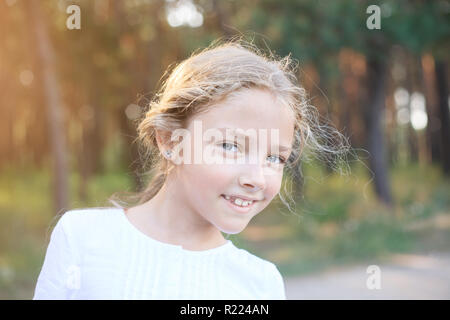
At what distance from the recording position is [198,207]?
5.47ft

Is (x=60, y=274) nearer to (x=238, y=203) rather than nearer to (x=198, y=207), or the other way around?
(x=198, y=207)

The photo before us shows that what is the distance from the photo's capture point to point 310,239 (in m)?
9.74

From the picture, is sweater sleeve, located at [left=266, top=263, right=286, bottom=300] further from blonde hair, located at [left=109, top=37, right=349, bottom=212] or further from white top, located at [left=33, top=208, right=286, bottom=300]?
blonde hair, located at [left=109, top=37, right=349, bottom=212]

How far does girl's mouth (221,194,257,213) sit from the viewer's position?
5.25 ft

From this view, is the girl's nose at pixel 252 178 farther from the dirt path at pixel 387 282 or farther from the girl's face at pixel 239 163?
the dirt path at pixel 387 282

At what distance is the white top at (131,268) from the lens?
164 centimetres

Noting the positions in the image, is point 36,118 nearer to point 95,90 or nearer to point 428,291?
point 95,90

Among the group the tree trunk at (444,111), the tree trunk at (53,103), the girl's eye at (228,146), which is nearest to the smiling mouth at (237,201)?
the girl's eye at (228,146)

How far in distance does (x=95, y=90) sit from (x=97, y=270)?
11610 mm

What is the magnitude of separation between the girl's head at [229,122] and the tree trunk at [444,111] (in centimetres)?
1586

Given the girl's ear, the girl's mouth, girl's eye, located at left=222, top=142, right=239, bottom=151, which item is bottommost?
the girl's mouth

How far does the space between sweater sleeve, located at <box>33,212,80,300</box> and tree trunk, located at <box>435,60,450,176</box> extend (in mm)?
16264

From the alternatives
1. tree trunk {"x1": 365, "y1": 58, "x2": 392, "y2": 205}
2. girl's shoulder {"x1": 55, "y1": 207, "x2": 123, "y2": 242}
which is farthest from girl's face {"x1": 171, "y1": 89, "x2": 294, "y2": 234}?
tree trunk {"x1": 365, "y1": 58, "x2": 392, "y2": 205}
